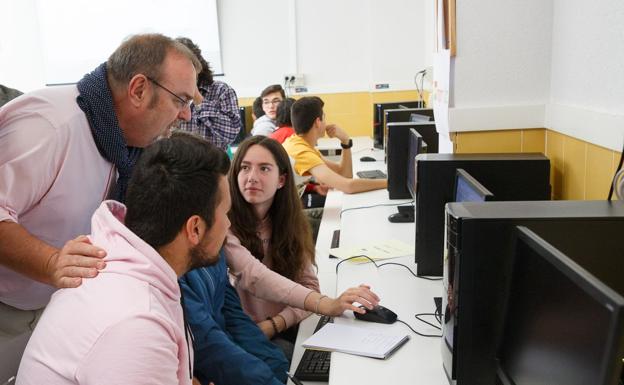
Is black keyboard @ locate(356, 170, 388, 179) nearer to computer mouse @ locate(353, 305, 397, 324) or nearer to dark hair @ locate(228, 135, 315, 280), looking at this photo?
dark hair @ locate(228, 135, 315, 280)

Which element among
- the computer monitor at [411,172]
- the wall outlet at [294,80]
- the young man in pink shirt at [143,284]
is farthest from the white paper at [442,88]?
the wall outlet at [294,80]

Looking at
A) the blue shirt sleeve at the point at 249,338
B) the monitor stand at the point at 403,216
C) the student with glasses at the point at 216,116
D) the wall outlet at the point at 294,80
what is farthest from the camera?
the wall outlet at the point at 294,80

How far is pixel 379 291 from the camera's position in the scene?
184 cm

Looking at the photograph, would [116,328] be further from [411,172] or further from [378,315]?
[411,172]

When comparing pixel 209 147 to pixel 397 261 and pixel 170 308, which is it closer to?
pixel 170 308

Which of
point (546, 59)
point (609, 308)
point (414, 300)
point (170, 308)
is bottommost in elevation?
point (414, 300)

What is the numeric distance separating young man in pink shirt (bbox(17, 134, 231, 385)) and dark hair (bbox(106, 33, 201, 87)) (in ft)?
1.38

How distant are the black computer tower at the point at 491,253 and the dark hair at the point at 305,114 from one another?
2.41m

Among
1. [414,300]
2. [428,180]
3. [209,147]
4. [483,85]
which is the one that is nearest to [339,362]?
[414,300]

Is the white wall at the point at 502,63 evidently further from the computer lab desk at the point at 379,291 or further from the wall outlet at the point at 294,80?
the wall outlet at the point at 294,80

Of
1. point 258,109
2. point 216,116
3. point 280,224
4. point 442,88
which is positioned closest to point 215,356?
point 280,224

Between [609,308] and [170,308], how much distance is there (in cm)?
72

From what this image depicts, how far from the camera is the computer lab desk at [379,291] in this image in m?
1.34

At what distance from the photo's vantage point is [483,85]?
2.16m
